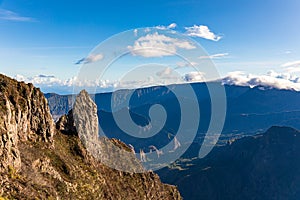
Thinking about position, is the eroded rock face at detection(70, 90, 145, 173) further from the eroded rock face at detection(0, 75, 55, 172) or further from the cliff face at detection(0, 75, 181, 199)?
the eroded rock face at detection(0, 75, 55, 172)

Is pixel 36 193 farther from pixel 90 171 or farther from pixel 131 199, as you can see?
pixel 131 199

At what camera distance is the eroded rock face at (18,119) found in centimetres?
10625

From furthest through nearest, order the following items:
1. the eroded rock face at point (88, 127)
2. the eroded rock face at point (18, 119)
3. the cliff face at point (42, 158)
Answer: the eroded rock face at point (88, 127), the eroded rock face at point (18, 119), the cliff face at point (42, 158)

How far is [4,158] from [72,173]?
42.8 metres

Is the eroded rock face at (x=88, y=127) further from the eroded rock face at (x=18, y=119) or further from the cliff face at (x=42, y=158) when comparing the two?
the eroded rock face at (x=18, y=119)

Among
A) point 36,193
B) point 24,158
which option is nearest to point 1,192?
point 36,193

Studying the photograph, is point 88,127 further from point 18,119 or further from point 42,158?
point 18,119

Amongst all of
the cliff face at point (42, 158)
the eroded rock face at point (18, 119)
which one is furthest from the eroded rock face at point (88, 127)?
the eroded rock face at point (18, 119)

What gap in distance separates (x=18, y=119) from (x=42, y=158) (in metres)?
17.9

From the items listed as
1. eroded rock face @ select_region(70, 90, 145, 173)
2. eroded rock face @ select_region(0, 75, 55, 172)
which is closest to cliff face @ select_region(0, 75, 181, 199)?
eroded rock face @ select_region(0, 75, 55, 172)

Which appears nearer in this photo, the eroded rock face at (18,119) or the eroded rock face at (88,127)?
the eroded rock face at (18,119)

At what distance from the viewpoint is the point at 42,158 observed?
127 metres

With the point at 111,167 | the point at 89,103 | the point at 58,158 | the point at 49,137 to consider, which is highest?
the point at 89,103

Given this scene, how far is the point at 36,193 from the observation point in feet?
328
